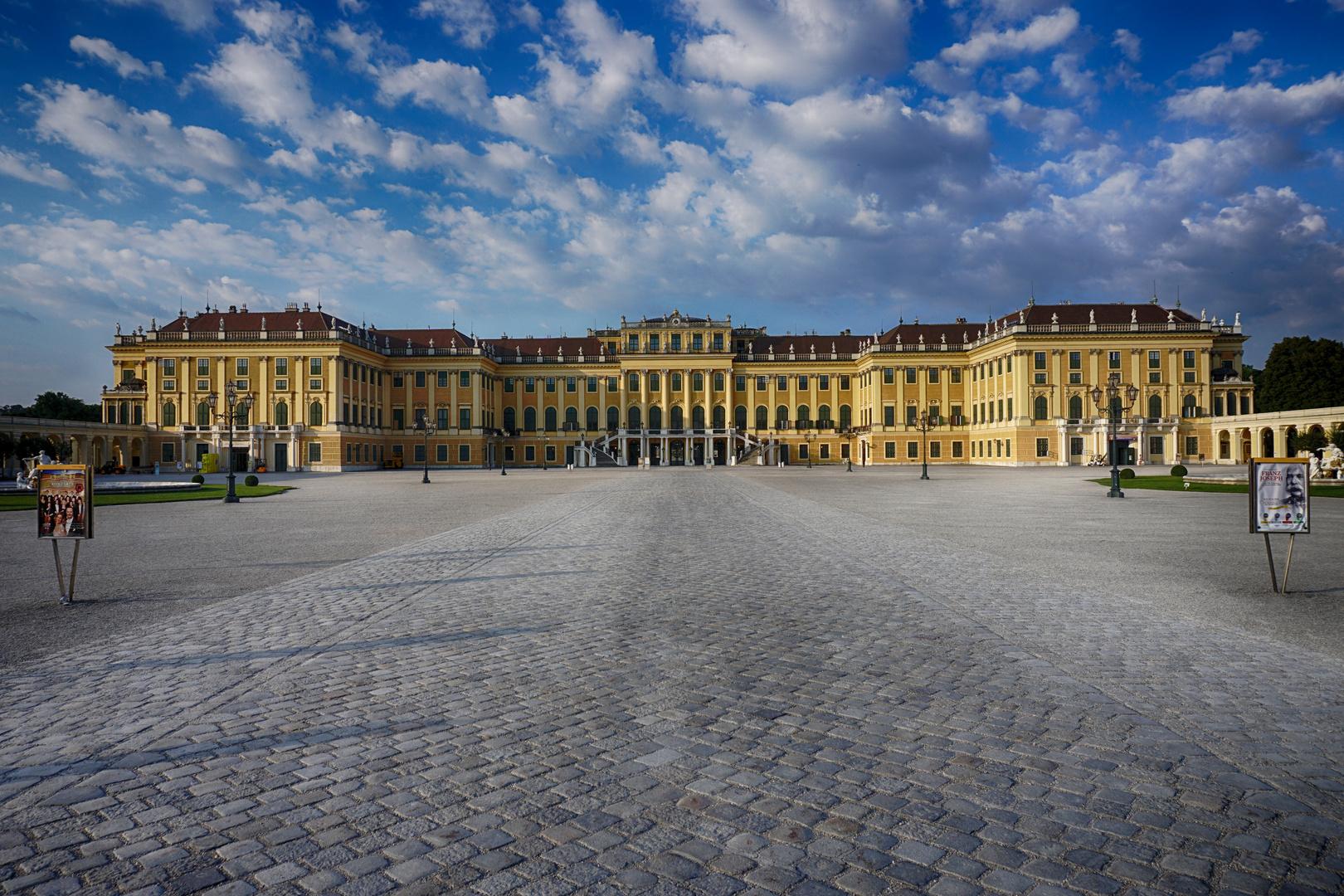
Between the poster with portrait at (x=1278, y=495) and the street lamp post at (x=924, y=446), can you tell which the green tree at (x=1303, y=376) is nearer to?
the street lamp post at (x=924, y=446)

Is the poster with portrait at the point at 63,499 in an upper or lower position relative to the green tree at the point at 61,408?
lower

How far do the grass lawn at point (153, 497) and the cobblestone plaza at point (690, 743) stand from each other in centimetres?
2146

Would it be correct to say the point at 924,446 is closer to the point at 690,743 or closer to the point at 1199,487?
the point at 1199,487

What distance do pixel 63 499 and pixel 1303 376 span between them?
316 feet

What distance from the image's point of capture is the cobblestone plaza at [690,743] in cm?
308

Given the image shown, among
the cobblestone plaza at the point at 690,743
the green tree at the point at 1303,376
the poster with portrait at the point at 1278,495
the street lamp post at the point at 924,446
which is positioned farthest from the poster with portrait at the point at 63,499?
the green tree at the point at 1303,376

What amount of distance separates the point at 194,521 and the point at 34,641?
13671 mm

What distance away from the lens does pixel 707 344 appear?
289 feet

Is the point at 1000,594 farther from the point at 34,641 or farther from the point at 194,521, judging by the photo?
the point at 194,521

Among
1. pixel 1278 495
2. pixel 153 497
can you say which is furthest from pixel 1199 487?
pixel 153 497

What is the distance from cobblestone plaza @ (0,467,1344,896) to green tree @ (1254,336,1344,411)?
276ft

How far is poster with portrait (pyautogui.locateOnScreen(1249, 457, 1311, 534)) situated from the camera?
8.87 meters

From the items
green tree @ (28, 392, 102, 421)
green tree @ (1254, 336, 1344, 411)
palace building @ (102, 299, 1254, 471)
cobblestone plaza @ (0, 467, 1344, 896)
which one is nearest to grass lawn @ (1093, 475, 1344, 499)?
cobblestone plaza @ (0, 467, 1344, 896)

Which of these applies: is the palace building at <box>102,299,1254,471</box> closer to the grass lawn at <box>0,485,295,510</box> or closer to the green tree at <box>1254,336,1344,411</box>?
the green tree at <box>1254,336,1344,411</box>
